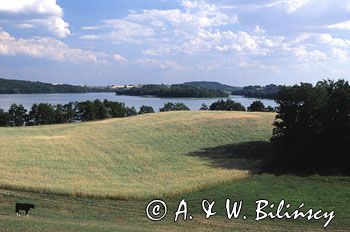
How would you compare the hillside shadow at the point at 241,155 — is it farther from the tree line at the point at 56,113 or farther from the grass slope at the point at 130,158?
the tree line at the point at 56,113

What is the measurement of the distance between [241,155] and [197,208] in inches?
820

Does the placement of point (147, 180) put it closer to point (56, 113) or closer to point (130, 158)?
point (130, 158)

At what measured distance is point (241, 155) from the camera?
47.8 m

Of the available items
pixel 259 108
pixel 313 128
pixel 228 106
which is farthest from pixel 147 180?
pixel 228 106

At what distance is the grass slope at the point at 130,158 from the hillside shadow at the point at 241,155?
456 millimetres

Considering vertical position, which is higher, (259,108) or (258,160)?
(259,108)

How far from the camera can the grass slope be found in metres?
34.1

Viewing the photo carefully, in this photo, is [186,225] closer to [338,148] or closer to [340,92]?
[338,148]

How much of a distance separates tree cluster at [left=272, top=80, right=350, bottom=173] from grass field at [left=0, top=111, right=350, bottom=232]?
3.43 meters

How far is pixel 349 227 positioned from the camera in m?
23.5

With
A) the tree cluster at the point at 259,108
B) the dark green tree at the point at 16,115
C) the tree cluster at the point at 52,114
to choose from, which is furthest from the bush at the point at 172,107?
the dark green tree at the point at 16,115

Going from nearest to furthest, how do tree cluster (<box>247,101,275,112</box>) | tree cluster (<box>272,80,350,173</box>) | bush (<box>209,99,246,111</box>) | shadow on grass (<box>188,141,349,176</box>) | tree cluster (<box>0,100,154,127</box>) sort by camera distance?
shadow on grass (<box>188,141,349,176</box>)
tree cluster (<box>272,80,350,173</box>)
tree cluster (<box>0,100,154,127</box>)
tree cluster (<box>247,101,275,112</box>)
bush (<box>209,99,246,111</box>)

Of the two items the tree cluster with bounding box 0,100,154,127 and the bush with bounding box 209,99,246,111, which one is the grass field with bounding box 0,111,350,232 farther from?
the bush with bounding box 209,99,246,111

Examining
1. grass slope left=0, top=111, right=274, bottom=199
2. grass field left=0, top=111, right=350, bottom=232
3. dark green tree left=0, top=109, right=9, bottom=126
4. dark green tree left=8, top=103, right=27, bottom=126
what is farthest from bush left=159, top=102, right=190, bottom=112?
grass field left=0, top=111, right=350, bottom=232
